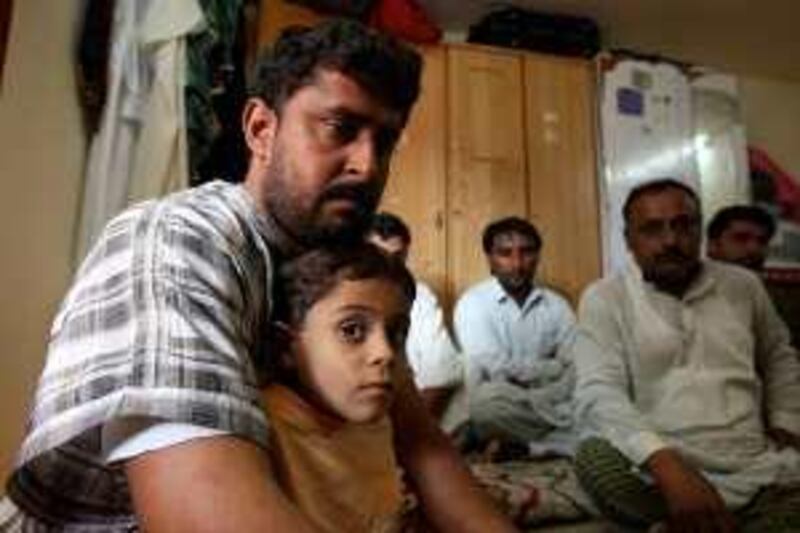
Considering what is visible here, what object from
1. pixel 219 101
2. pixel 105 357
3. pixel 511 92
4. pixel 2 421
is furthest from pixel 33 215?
pixel 511 92

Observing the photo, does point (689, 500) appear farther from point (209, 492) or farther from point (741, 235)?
point (741, 235)

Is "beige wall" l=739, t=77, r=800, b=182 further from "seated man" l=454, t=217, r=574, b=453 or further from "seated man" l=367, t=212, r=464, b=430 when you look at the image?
"seated man" l=367, t=212, r=464, b=430

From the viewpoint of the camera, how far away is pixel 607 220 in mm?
3676

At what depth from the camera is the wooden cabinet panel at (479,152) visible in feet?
11.4

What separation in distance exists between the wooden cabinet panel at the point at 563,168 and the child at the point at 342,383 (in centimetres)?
267

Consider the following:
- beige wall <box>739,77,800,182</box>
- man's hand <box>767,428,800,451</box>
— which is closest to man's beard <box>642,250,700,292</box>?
man's hand <box>767,428,800,451</box>

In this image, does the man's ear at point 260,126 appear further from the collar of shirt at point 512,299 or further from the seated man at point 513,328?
the collar of shirt at point 512,299

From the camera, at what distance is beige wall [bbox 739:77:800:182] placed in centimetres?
447

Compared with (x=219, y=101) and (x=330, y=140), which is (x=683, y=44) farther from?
(x=330, y=140)

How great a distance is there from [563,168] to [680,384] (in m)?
2.03

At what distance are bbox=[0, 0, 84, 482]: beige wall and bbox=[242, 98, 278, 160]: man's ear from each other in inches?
29.3

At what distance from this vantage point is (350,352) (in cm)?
91

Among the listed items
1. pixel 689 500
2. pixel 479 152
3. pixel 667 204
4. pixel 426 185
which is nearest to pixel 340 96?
pixel 689 500

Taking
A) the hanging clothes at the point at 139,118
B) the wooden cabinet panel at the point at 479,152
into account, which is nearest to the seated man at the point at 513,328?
the wooden cabinet panel at the point at 479,152
